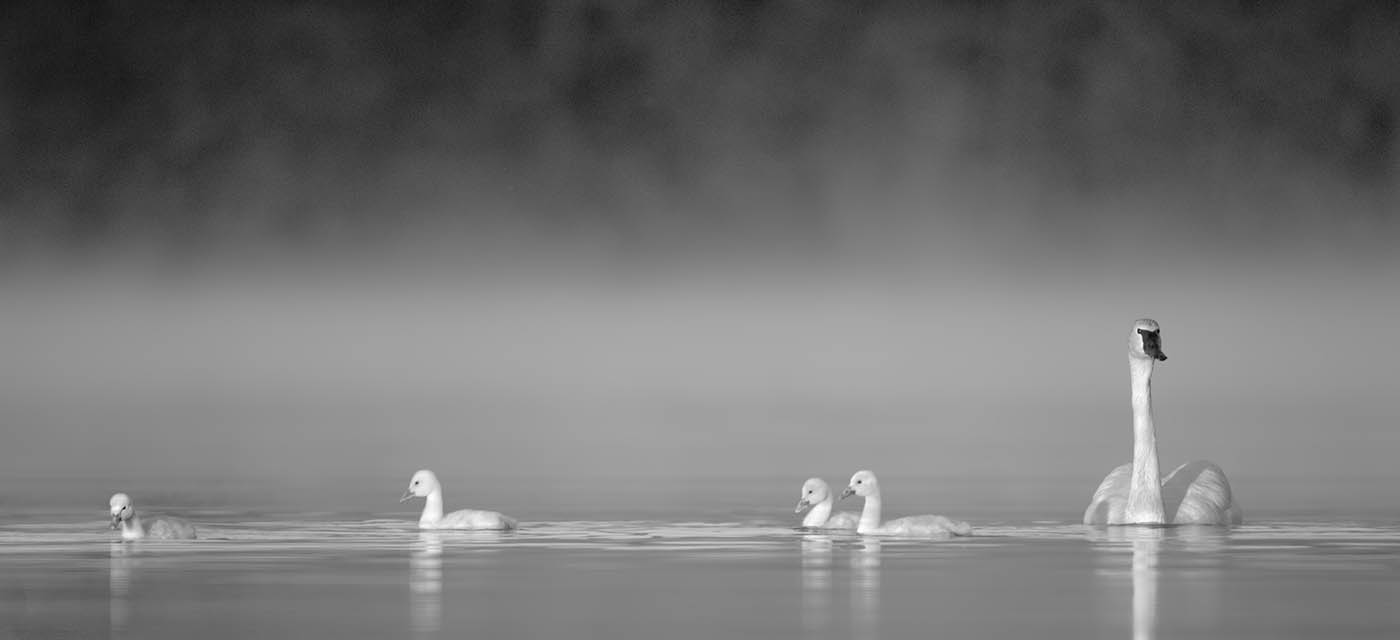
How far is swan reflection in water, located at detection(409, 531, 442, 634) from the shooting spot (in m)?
20.9

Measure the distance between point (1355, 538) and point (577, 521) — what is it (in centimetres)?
751

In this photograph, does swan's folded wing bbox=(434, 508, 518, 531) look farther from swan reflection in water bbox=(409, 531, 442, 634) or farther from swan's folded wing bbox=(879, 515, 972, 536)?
swan's folded wing bbox=(879, 515, 972, 536)

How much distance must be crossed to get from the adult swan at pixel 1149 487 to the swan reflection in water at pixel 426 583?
618 centimetres

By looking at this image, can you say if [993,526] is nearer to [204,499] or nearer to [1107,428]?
[204,499]

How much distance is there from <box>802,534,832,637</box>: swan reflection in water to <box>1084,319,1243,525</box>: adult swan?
2.79m

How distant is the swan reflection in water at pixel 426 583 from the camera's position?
68.4 feet

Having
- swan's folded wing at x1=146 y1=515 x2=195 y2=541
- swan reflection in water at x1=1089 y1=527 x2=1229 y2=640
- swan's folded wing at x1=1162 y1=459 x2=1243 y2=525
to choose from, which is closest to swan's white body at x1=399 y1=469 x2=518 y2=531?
swan's folded wing at x1=146 y1=515 x2=195 y2=541

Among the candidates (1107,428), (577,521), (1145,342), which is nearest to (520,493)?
(577,521)

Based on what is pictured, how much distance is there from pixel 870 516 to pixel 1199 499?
3116 mm

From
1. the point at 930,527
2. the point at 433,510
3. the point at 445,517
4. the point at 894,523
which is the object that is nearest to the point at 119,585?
the point at 445,517

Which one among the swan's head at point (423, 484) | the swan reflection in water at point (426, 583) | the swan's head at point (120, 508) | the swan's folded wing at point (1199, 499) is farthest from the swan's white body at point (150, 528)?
the swan's folded wing at point (1199, 499)

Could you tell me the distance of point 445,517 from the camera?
100 ft

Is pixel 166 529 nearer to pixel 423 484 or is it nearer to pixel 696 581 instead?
pixel 423 484

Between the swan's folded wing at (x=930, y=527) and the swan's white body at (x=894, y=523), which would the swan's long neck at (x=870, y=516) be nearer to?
the swan's white body at (x=894, y=523)
